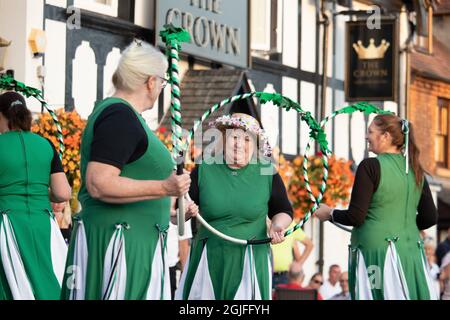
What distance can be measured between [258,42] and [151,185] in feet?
52.4

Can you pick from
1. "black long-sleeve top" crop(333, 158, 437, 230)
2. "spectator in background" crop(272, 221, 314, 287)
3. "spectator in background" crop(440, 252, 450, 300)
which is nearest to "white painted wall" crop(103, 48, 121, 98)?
"spectator in background" crop(272, 221, 314, 287)

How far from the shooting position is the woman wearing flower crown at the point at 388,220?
8.87 m

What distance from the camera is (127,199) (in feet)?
19.7

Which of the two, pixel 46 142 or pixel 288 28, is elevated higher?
pixel 288 28

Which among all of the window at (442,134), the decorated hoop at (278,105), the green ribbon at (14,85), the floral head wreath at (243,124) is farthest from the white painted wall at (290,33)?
the floral head wreath at (243,124)

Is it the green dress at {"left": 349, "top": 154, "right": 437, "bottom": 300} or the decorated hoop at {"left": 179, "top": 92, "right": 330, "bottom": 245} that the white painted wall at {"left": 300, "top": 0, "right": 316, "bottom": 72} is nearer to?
the decorated hoop at {"left": 179, "top": 92, "right": 330, "bottom": 245}

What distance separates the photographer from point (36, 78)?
1550 centimetres

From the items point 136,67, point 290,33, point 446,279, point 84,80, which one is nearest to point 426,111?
point 290,33

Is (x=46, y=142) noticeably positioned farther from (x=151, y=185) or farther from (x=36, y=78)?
(x=36, y=78)

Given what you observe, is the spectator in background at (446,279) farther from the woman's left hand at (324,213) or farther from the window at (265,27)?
the woman's left hand at (324,213)

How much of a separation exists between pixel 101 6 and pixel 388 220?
9274 mm

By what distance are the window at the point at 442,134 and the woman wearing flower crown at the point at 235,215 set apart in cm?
2419

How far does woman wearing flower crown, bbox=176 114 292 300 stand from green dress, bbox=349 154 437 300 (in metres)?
0.71
